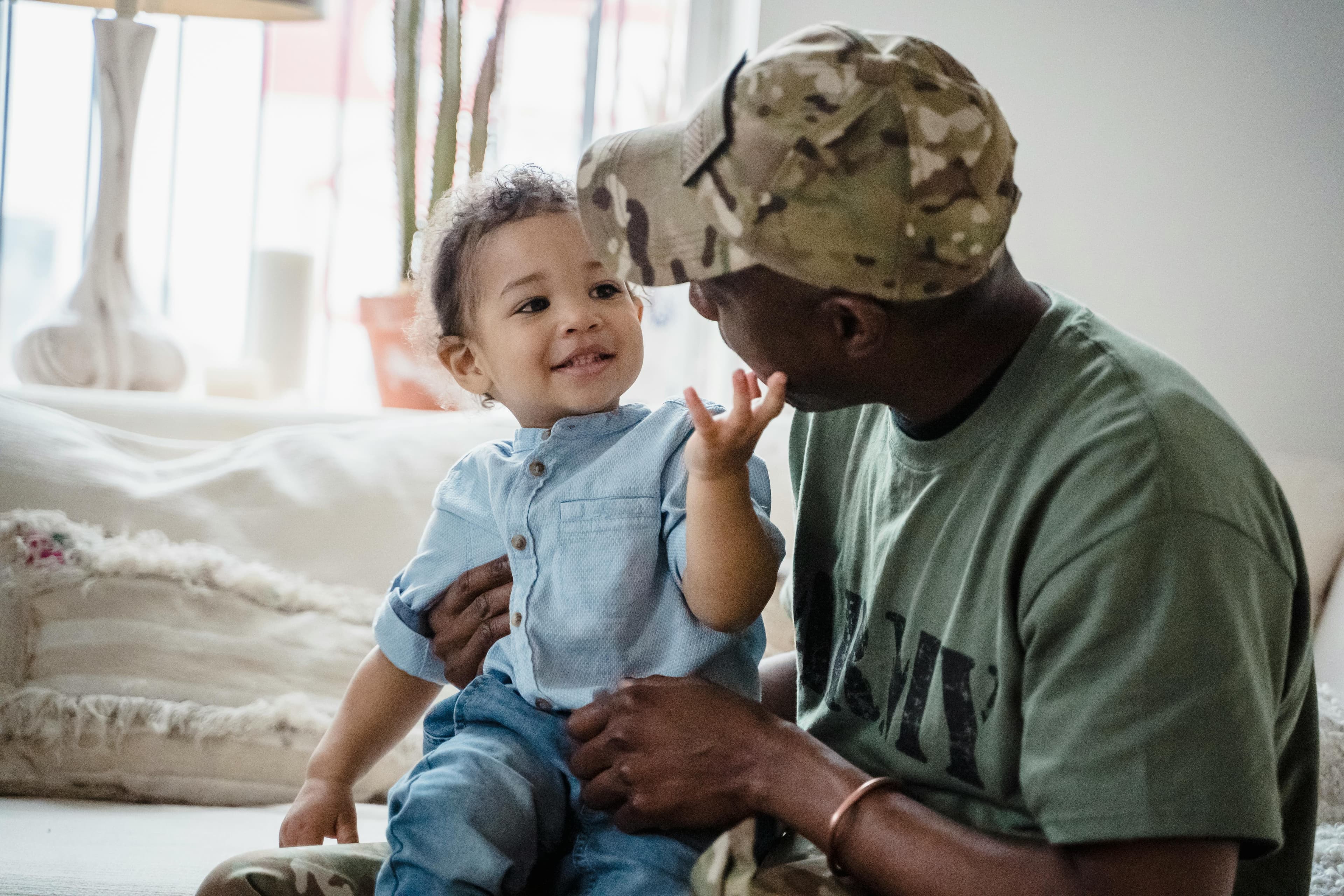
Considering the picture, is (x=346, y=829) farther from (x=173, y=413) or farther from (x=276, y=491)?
(x=173, y=413)

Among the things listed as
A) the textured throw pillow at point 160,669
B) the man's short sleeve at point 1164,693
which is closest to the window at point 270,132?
the textured throw pillow at point 160,669

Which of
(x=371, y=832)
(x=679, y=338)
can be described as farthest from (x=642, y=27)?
(x=371, y=832)

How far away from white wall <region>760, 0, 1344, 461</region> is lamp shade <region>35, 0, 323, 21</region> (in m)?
0.98

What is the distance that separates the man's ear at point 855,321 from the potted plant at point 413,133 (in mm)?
1723

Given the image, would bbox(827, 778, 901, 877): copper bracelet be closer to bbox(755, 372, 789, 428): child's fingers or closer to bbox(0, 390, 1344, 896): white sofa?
bbox(755, 372, 789, 428): child's fingers

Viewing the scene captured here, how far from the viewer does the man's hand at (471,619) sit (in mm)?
1226

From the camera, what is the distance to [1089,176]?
7.80ft

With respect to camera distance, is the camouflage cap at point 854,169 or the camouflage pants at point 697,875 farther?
the camouflage pants at point 697,875

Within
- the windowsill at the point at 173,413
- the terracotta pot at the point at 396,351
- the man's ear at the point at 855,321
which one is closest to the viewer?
the man's ear at the point at 855,321

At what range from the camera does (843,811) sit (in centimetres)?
91

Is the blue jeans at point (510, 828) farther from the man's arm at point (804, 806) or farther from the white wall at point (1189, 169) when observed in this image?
the white wall at point (1189, 169)

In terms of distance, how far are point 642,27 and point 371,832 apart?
82.0 inches

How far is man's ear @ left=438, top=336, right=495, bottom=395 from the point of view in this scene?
1274mm

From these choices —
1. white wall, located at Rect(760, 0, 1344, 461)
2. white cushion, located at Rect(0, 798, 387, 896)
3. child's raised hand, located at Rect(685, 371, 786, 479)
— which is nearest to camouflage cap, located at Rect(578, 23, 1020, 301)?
child's raised hand, located at Rect(685, 371, 786, 479)
